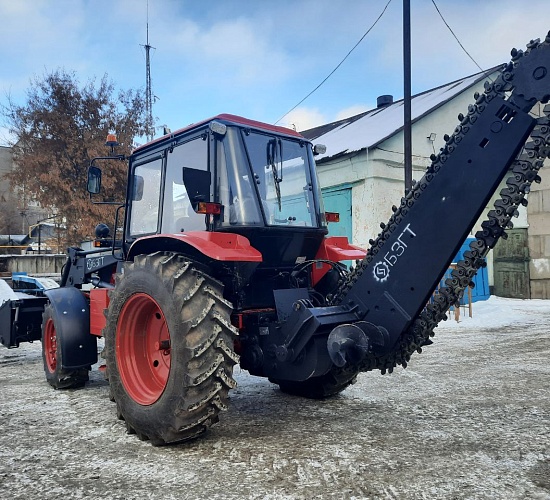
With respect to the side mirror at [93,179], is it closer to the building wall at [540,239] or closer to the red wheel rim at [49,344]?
the red wheel rim at [49,344]

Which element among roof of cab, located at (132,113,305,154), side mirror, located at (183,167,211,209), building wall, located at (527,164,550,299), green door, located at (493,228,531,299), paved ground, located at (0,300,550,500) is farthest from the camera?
green door, located at (493,228,531,299)

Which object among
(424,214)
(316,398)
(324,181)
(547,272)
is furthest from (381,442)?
(547,272)

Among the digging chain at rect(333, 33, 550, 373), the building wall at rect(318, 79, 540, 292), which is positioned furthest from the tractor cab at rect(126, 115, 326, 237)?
the building wall at rect(318, 79, 540, 292)

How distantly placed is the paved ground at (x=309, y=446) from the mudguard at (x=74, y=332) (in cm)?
35

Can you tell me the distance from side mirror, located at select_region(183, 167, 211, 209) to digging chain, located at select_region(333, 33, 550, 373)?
51.5 inches

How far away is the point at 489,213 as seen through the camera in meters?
3.33

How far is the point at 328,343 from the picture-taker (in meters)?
3.50

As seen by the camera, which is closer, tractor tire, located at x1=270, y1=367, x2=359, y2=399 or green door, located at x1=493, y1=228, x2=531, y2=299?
tractor tire, located at x1=270, y1=367, x2=359, y2=399

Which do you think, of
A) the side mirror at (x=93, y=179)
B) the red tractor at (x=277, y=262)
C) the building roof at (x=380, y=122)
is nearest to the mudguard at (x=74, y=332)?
the red tractor at (x=277, y=262)

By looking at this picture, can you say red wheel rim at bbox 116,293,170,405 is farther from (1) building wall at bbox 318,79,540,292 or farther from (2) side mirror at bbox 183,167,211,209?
(1) building wall at bbox 318,79,540,292

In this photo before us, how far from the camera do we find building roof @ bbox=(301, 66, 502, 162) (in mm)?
14680

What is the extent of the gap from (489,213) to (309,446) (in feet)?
6.57

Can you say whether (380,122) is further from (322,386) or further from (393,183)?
(322,386)

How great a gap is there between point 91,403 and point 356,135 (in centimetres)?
1329
